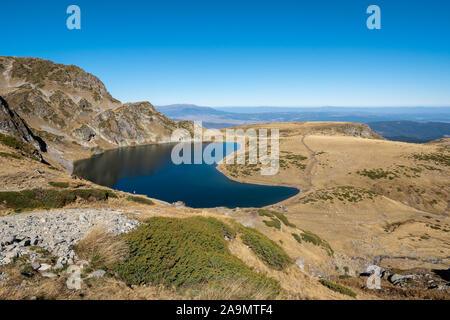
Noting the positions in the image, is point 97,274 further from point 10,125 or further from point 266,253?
point 10,125

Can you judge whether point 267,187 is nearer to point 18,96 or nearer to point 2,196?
point 2,196

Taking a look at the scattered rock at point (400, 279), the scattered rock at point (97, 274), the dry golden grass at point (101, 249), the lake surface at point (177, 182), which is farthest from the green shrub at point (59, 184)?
the scattered rock at point (400, 279)

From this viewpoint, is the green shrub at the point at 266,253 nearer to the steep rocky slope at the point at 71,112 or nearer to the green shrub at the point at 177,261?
the green shrub at the point at 177,261

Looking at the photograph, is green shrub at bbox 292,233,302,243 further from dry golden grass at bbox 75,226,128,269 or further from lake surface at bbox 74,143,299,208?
lake surface at bbox 74,143,299,208

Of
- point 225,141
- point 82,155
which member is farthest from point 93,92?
point 225,141

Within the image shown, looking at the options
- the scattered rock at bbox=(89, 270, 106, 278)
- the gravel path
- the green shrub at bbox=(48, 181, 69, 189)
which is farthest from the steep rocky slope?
the scattered rock at bbox=(89, 270, 106, 278)

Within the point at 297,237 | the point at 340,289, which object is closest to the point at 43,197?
the point at 340,289
